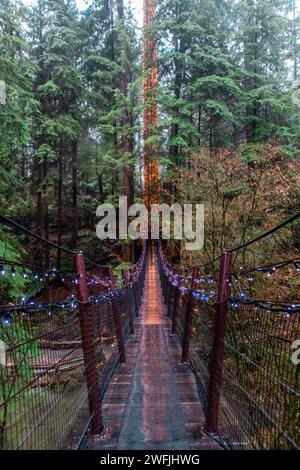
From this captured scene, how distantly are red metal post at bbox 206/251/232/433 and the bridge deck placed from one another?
0.47 feet

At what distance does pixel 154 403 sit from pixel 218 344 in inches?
36.4

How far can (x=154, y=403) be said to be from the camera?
3.00 meters

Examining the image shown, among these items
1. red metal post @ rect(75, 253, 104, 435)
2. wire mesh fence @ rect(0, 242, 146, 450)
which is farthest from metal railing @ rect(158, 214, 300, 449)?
wire mesh fence @ rect(0, 242, 146, 450)

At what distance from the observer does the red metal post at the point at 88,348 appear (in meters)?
2.41

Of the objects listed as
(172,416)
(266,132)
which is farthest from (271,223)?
(266,132)

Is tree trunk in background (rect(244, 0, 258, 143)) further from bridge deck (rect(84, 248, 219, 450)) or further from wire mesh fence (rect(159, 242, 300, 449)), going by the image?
wire mesh fence (rect(159, 242, 300, 449))

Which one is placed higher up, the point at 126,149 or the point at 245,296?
the point at 126,149

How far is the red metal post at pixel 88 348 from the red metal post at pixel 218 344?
2.24 feet

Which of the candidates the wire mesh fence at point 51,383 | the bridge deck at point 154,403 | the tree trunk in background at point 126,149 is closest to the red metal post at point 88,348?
the wire mesh fence at point 51,383

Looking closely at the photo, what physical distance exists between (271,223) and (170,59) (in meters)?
9.12

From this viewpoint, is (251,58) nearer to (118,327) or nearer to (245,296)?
(245,296)

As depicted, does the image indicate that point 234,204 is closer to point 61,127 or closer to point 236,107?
point 61,127

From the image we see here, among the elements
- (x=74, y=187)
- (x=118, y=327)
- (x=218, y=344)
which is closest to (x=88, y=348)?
(x=218, y=344)

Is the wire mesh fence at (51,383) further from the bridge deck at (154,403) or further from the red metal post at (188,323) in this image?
the red metal post at (188,323)
